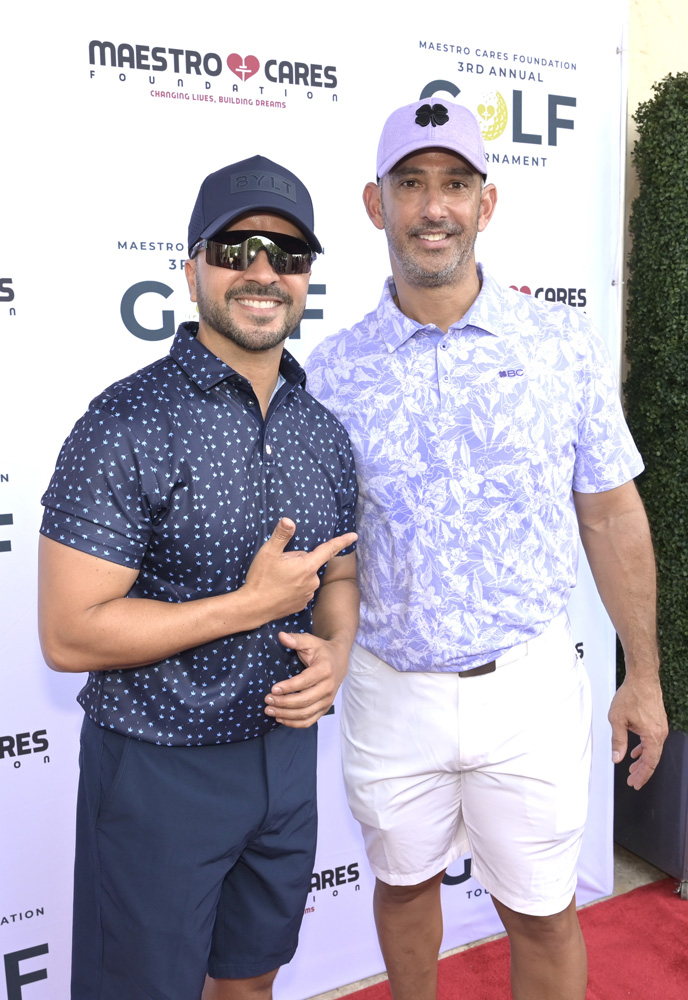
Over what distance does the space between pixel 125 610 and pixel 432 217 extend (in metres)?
1.05

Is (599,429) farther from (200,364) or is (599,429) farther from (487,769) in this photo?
(200,364)

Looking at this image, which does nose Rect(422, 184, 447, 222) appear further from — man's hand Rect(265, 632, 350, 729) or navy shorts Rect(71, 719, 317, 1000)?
navy shorts Rect(71, 719, 317, 1000)

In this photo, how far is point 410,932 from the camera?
6.75 feet

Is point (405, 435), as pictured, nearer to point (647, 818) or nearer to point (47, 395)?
point (47, 395)

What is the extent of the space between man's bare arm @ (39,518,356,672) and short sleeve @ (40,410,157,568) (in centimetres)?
2

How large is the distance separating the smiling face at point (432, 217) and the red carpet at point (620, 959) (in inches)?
81.2

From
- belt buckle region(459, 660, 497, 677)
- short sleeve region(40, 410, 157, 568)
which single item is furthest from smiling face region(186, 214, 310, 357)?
belt buckle region(459, 660, 497, 677)

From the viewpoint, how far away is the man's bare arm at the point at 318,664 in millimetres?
1448

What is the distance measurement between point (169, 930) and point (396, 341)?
1249 millimetres

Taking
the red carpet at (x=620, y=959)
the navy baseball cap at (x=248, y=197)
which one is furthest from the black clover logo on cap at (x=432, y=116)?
the red carpet at (x=620, y=959)

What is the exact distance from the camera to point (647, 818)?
316 centimetres

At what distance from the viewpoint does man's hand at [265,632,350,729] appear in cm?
144

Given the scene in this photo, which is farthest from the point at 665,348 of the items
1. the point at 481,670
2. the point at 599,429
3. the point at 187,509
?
the point at 187,509

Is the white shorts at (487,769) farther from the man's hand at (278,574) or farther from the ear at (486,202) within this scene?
the ear at (486,202)
